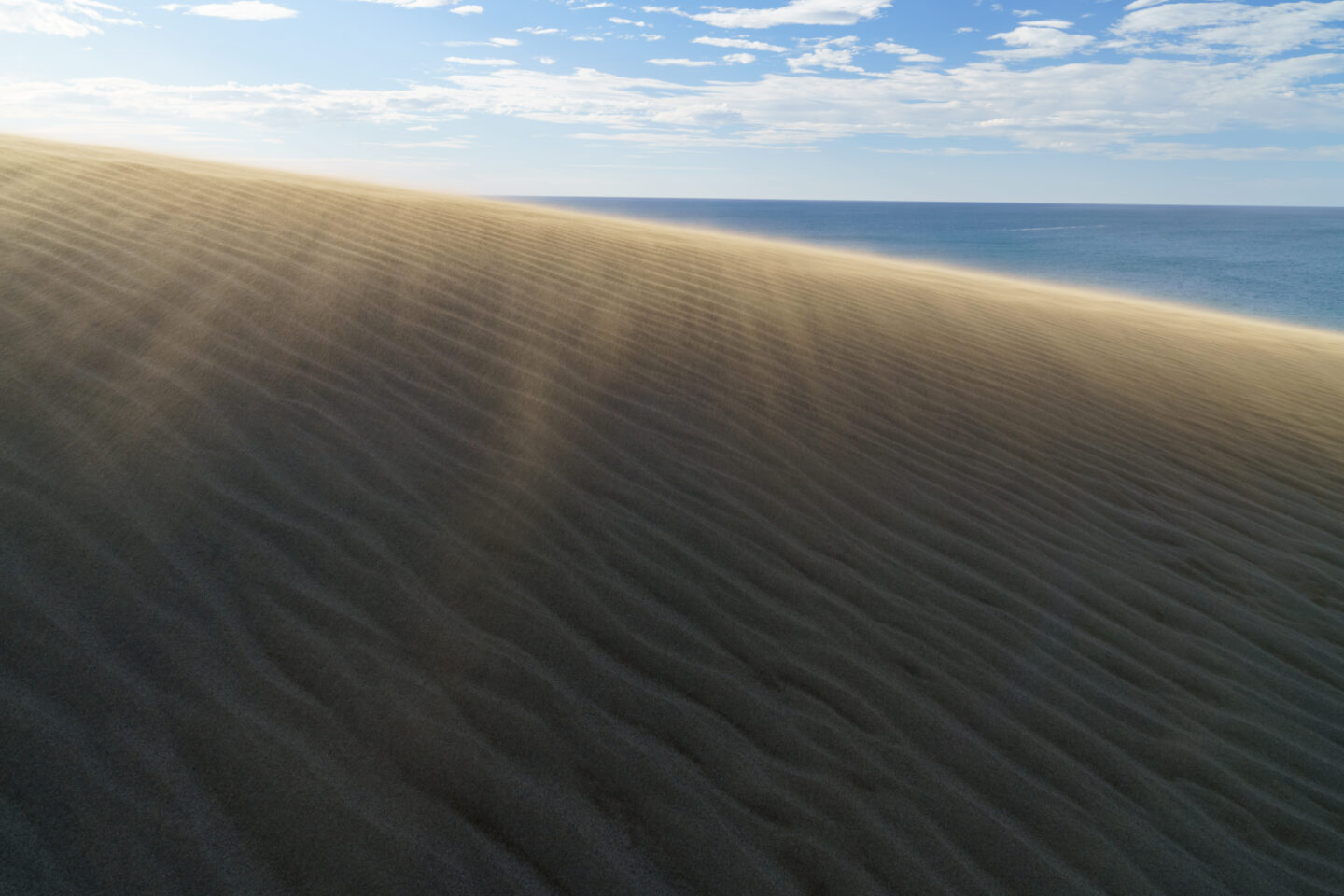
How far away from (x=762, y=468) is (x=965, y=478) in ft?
3.48

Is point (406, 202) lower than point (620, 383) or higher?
higher

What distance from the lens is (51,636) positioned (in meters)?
2.41

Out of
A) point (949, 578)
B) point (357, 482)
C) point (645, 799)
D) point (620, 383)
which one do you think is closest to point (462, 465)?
point (357, 482)

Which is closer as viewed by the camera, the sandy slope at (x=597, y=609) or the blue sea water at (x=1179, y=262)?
the sandy slope at (x=597, y=609)

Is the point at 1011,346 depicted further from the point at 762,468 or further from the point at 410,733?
the point at 410,733

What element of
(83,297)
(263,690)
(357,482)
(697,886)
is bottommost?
(697,886)

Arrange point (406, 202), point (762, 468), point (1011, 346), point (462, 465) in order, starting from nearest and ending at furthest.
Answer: point (462, 465) < point (762, 468) < point (1011, 346) < point (406, 202)

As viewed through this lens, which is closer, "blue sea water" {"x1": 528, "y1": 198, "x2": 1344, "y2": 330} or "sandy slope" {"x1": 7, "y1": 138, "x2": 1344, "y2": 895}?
"sandy slope" {"x1": 7, "y1": 138, "x2": 1344, "y2": 895}

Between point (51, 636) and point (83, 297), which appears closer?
point (51, 636)

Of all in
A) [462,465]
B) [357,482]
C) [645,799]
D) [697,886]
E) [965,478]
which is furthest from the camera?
[965,478]

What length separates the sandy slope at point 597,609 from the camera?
2141 mm

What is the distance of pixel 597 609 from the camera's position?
114 inches

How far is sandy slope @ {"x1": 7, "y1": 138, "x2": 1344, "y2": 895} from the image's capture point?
2141 mm

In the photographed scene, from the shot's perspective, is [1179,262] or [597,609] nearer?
[597,609]
